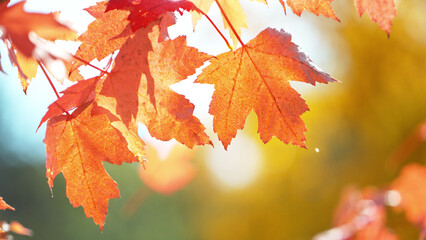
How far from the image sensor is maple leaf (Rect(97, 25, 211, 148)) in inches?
23.1

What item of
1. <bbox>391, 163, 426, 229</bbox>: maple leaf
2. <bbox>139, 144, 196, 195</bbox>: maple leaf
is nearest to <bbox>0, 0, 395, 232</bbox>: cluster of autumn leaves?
<bbox>391, 163, 426, 229</bbox>: maple leaf

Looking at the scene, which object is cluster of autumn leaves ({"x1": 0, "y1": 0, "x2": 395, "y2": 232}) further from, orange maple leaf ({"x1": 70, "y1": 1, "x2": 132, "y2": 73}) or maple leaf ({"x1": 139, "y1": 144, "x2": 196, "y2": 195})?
maple leaf ({"x1": 139, "y1": 144, "x2": 196, "y2": 195})

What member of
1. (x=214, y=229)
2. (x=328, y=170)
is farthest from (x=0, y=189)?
(x=328, y=170)

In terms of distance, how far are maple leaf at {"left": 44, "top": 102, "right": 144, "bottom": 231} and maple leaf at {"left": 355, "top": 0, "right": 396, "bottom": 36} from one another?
41 cm

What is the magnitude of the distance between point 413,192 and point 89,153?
5.51 ft

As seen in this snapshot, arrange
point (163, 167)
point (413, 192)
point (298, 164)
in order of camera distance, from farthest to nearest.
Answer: point (298, 164) < point (163, 167) < point (413, 192)

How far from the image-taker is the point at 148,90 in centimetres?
60

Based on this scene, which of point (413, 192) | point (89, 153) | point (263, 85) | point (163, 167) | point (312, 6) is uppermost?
point (163, 167)

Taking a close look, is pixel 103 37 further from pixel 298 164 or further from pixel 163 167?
pixel 298 164

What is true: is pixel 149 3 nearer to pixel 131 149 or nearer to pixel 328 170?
pixel 131 149

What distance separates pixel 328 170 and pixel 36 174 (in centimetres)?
738

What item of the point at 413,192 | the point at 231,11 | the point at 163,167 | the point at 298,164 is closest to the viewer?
the point at 231,11

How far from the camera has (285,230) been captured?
9.74 m

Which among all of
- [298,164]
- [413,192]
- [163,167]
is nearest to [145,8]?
[413,192]
